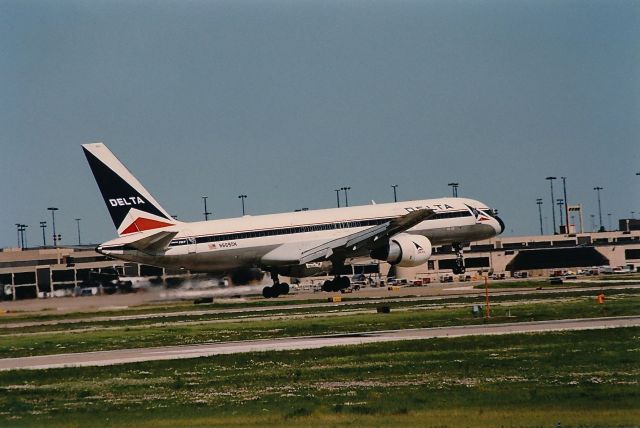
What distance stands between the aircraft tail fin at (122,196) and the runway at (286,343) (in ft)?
81.2

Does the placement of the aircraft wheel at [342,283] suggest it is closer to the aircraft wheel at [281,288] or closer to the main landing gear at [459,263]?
the aircraft wheel at [281,288]

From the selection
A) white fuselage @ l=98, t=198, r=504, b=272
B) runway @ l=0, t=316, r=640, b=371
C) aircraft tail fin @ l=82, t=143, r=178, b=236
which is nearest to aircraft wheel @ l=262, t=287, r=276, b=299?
white fuselage @ l=98, t=198, r=504, b=272

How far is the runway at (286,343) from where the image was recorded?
43.8 meters

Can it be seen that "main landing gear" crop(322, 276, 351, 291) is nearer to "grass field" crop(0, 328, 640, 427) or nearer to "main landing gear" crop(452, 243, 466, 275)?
"main landing gear" crop(452, 243, 466, 275)

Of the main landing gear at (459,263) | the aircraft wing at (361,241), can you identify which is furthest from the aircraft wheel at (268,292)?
the main landing gear at (459,263)

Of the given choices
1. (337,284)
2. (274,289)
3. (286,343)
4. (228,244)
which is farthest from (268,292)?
(286,343)

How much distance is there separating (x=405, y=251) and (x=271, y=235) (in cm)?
954

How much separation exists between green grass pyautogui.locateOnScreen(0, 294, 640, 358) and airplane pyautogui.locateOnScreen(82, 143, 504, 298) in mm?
8327

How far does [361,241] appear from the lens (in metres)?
75.1

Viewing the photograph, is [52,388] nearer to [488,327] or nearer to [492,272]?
[488,327]

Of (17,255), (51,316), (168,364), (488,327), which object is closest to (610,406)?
(168,364)

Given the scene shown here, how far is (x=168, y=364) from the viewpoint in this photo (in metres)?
40.3

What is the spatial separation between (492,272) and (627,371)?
13092 centimetres

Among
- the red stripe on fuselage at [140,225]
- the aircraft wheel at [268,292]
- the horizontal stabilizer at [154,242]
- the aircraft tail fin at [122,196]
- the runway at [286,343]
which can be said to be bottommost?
the runway at [286,343]
